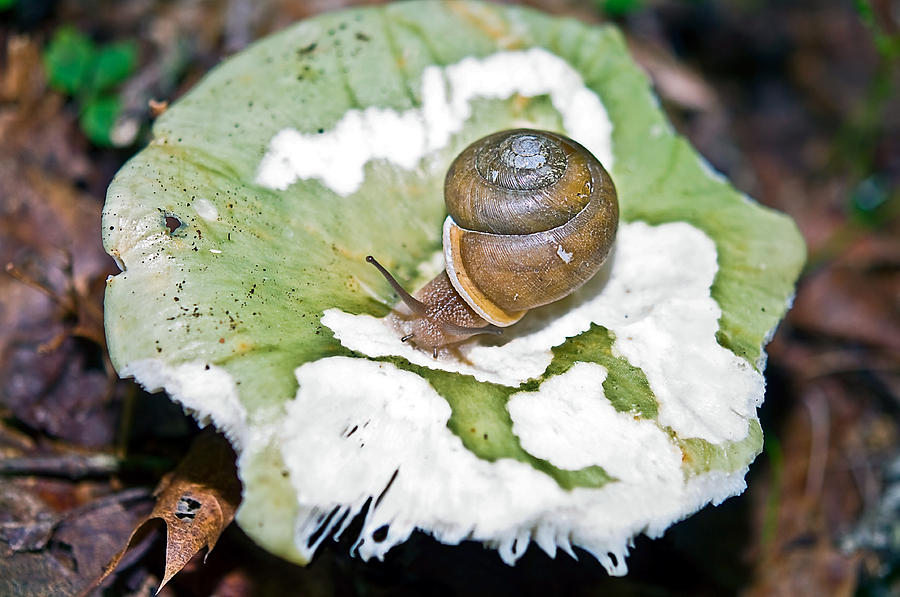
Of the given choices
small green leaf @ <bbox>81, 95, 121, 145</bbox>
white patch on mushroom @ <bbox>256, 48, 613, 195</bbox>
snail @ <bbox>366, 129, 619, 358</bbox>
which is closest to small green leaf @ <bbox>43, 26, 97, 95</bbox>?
small green leaf @ <bbox>81, 95, 121, 145</bbox>

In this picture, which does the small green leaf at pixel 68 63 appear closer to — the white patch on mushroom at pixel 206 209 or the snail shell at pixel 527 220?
the white patch on mushroom at pixel 206 209

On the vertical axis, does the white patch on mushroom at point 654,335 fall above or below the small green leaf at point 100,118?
below

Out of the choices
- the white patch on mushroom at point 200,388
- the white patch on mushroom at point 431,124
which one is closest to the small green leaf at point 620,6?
the white patch on mushroom at point 431,124

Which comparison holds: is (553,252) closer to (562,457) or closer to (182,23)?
(562,457)

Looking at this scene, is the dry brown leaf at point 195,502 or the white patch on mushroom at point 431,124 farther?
Result: the white patch on mushroom at point 431,124

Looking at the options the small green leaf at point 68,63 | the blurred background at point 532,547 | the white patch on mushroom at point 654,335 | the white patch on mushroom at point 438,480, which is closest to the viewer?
the white patch on mushroom at point 438,480

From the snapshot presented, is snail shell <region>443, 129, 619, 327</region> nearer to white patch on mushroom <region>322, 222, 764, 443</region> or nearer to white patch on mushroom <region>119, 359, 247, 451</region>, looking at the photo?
white patch on mushroom <region>322, 222, 764, 443</region>
